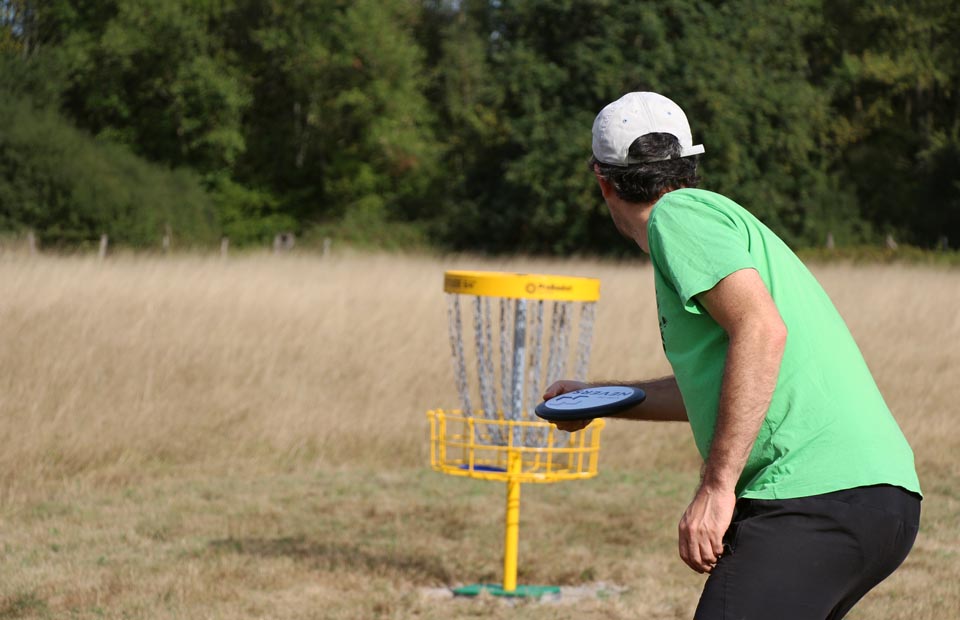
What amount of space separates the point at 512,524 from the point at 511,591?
33 cm

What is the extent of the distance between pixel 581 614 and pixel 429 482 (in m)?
2.92

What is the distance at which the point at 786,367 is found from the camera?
7.25 feet

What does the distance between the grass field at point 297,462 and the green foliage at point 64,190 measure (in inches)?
807

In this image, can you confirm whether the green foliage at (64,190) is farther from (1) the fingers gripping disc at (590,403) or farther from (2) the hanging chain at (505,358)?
(1) the fingers gripping disc at (590,403)

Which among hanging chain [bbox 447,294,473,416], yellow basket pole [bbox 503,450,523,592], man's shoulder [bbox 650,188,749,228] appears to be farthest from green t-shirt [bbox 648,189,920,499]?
hanging chain [bbox 447,294,473,416]

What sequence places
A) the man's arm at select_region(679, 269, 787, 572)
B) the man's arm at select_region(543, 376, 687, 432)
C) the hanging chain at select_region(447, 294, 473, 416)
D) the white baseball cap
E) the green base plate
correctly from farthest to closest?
the hanging chain at select_region(447, 294, 473, 416) → the green base plate → the man's arm at select_region(543, 376, 687, 432) → the white baseball cap → the man's arm at select_region(679, 269, 787, 572)

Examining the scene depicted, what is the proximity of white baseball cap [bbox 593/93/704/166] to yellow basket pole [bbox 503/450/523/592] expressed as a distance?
124 inches

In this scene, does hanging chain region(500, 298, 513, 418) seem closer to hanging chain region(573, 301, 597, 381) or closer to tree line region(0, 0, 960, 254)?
hanging chain region(573, 301, 597, 381)

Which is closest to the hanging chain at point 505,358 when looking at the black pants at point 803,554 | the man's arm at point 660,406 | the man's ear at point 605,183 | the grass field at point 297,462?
the grass field at point 297,462

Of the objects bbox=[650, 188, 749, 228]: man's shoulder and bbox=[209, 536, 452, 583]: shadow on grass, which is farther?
bbox=[209, 536, 452, 583]: shadow on grass

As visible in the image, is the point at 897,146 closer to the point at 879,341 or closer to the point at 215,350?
the point at 879,341

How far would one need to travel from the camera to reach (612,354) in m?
11.0

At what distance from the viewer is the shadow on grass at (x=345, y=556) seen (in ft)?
19.9

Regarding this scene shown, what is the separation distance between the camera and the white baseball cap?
7.84 feet
